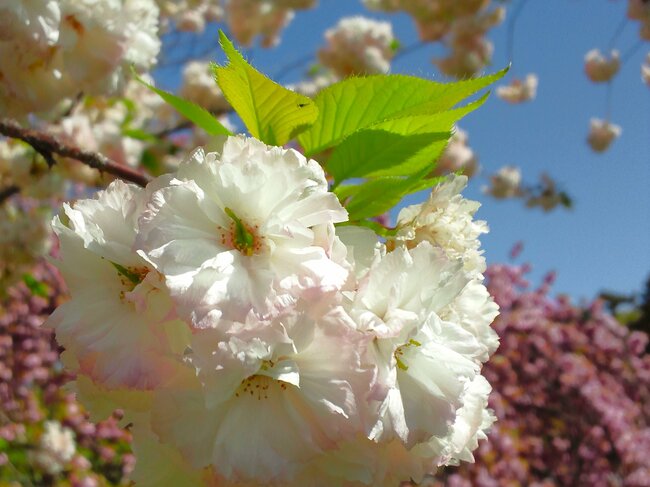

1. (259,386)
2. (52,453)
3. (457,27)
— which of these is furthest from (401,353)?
(457,27)

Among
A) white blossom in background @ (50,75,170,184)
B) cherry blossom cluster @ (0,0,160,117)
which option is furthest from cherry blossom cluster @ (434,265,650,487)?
cherry blossom cluster @ (0,0,160,117)

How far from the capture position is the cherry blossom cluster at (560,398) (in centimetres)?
497

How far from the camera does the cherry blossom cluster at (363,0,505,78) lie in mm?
4648

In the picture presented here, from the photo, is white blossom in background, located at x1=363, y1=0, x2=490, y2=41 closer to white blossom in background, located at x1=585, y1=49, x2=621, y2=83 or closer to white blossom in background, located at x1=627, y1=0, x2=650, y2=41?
white blossom in background, located at x1=627, y1=0, x2=650, y2=41

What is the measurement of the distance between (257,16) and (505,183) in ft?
10.7

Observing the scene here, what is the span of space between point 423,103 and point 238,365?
35 centimetres

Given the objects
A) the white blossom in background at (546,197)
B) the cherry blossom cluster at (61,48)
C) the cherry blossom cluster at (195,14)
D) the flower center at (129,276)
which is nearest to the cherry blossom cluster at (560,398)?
the white blossom in background at (546,197)

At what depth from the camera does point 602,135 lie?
7.02 meters

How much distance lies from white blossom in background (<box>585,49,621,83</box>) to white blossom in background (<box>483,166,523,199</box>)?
49.6 inches

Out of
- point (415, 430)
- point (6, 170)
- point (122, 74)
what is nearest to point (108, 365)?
point (415, 430)

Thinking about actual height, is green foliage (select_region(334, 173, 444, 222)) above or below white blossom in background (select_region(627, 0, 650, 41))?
below

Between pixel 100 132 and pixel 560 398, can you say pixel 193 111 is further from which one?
pixel 560 398

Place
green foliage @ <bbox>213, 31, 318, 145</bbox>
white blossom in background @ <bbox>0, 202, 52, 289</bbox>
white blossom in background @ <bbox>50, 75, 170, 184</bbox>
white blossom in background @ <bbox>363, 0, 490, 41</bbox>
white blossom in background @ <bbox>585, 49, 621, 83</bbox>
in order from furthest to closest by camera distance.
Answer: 1. white blossom in background @ <bbox>585, 49, 621, 83</bbox>
2. white blossom in background @ <bbox>363, 0, 490, 41</bbox>
3. white blossom in background @ <bbox>0, 202, 52, 289</bbox>
4. white blossom in background @ <bbox>50, 75, 170, 184</bbox>
5. green foliage @ <bbox>213, 31, 318, 145</bbox>

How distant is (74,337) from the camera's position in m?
0.58
